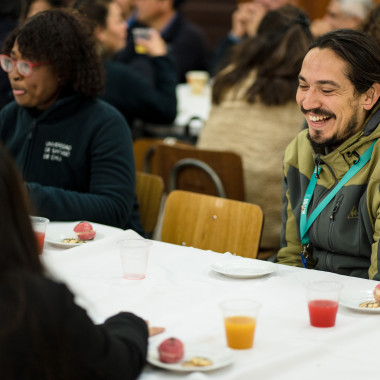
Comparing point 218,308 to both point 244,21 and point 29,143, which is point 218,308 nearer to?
point 29,143

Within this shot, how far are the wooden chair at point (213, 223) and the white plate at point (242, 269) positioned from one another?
453 millimetres

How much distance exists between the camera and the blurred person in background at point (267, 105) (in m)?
3.65

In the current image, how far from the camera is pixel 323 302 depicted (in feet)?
5.80

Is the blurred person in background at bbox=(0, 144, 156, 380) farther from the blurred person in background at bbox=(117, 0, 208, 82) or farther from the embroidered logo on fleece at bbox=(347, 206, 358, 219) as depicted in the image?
the blurred person in background at bbox=(117, 0, 208, 82)

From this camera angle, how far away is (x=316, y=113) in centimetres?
253

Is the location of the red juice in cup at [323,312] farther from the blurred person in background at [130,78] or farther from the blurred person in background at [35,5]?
the blurred person in background at [35,5]

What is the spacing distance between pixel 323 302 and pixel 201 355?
0.36 meters

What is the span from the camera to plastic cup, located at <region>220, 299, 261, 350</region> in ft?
5.31

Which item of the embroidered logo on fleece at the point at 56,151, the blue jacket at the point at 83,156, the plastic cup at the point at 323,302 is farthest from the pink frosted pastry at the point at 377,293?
the embroidered logo on fleece at the point at 56,151

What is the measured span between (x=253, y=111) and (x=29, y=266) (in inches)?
104

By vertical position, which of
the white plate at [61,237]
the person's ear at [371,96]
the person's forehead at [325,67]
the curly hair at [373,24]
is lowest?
the white plate at [61,237]

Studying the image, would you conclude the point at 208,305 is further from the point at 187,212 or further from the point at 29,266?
the point at 187,212

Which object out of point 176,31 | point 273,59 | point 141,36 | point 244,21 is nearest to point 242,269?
point 273,59

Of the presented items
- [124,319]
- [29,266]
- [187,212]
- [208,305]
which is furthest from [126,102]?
[29,266]
